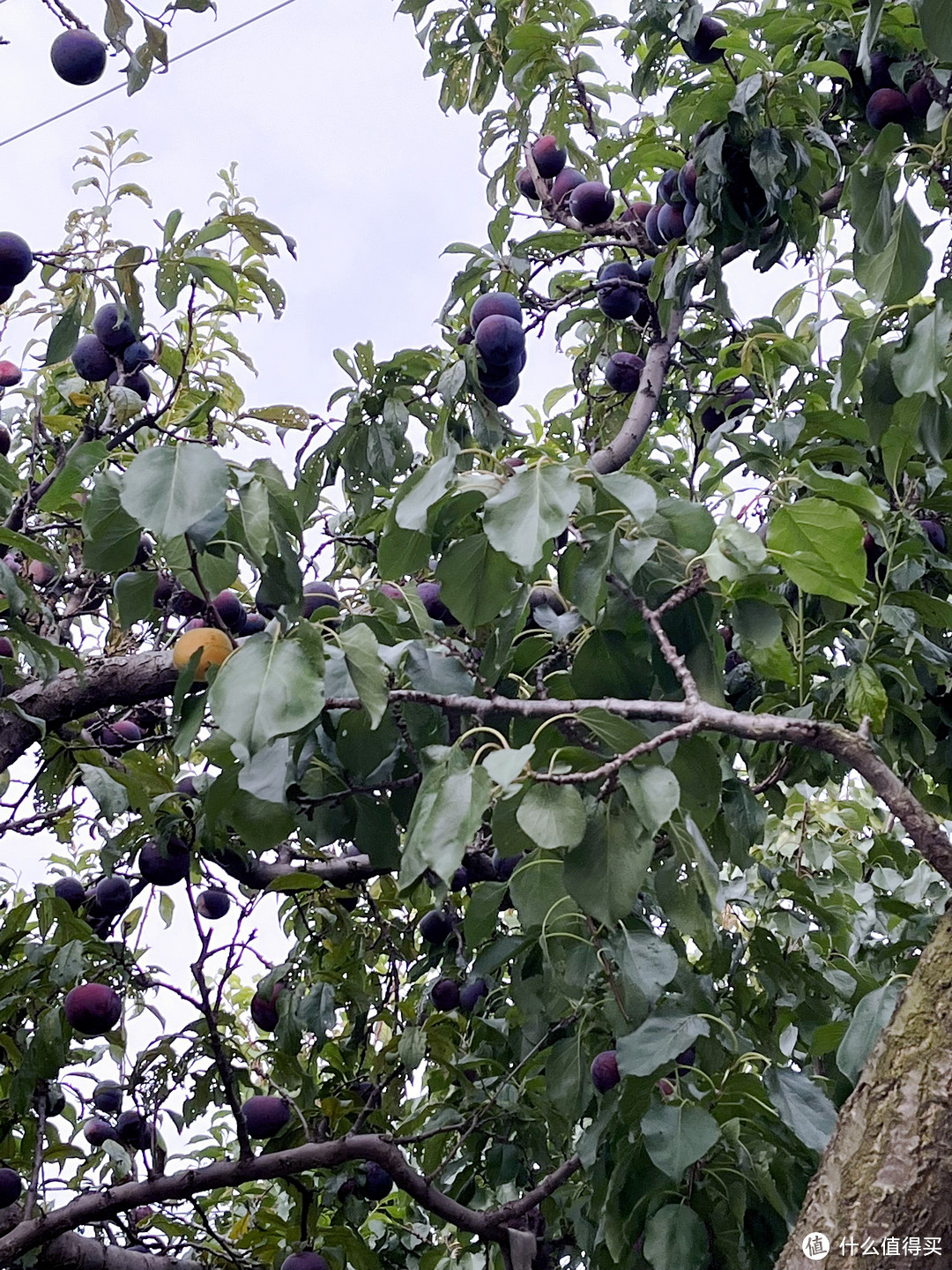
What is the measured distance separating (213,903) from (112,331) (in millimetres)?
1185

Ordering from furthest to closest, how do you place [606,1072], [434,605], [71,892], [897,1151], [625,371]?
[71,892] < [625,371] < [434,605] < [606,1072] < [897,1151]

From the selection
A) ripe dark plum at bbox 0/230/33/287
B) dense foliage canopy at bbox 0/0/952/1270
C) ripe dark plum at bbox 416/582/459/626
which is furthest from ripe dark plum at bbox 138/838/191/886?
ripe dark plum at bbox 0/230/33/287

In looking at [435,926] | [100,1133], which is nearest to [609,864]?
[435,926]

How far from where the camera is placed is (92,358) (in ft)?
6.48

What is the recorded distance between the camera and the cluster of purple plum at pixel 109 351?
1.93 metres

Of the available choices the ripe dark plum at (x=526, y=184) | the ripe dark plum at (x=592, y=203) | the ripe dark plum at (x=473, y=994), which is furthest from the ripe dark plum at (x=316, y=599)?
the ripe dark plum at (x=526, y=184)

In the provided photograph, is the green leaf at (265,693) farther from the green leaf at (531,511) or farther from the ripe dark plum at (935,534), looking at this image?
the ripe dark plum at (935,534)

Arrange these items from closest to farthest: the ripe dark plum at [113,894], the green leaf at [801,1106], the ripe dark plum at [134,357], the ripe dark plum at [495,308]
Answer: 1. the green leaf at [801,1106]
2. the ripe dark plum at [495,308]
3. the ripe dark plum at [134,357]
4. the ripe dark plum at [113,894]

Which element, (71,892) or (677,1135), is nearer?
(677,1135)

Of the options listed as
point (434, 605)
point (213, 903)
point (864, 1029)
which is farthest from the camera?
point (213, 903)

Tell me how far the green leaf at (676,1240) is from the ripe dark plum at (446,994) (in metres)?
1.02

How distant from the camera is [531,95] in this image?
2283 mm

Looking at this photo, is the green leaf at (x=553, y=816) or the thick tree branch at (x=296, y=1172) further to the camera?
the thick tree branch at (x=296, y=1172)

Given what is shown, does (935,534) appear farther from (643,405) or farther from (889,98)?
(889,98)
